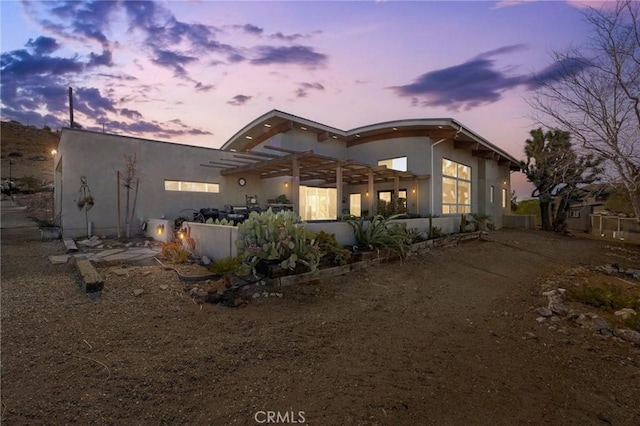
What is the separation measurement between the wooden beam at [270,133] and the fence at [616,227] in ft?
58.6

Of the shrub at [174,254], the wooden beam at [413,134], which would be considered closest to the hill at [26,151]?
the wooden beam at [413,134]

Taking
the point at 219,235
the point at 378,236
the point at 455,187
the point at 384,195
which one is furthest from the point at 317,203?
the point at 219,235

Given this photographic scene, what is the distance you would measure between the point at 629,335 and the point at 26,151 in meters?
54.2

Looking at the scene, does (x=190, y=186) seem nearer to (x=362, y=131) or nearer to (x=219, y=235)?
(x=219, y=235)

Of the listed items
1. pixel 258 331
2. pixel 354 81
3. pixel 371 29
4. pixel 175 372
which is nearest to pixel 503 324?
pixel 258 331

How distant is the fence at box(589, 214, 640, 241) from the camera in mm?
15109

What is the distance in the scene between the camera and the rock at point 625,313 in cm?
395

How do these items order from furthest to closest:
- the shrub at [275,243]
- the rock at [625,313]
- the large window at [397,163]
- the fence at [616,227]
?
1. the fence at [616,227]
2. the large window at [397,163]
3. the shrub at [275,243]
4. the rock at [625,313]

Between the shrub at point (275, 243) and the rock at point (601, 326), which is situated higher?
the shrub at point (275, 243)

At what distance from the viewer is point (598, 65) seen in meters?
5.59

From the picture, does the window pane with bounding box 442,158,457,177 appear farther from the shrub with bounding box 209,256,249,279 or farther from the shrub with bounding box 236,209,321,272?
the shrub with bounding box 209,256,249,279

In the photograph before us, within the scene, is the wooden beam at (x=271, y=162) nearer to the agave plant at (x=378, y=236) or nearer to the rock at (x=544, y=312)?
the agave plant at (x=378, y=236)

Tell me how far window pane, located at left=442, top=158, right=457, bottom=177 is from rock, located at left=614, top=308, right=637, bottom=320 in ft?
32.0

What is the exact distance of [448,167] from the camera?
1381 cm
